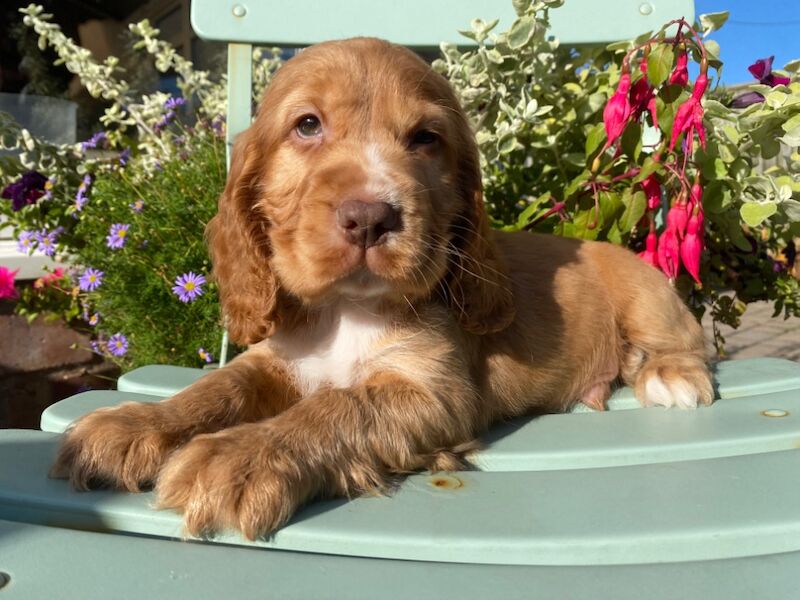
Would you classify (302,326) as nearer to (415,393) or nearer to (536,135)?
(415,393)

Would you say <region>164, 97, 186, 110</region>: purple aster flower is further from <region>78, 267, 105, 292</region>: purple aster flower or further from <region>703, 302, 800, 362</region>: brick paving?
<region>703, 302, 800, 362</region>: brick paving

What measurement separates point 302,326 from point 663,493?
1.22 meters

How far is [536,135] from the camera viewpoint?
3619mm

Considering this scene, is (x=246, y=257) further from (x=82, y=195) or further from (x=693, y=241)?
(x=82, y=195)

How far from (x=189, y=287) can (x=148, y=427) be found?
1.79 metres

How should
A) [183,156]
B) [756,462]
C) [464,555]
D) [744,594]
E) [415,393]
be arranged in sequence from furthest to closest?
[183,156] < [415,393] < [756,462] < [464,555] < [744,594]

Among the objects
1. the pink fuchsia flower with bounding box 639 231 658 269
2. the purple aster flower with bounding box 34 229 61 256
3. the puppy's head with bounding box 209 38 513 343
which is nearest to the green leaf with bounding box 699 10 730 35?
the pink fuchsia flower with bounding box 639 231 658 269

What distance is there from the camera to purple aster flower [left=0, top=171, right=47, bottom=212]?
12.8 ft

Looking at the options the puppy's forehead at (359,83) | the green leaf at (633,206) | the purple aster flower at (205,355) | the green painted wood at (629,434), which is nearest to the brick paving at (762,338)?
the green leaf at (633,206)

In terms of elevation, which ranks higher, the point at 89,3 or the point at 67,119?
the point at 89,3

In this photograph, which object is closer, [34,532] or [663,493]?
[34,532]

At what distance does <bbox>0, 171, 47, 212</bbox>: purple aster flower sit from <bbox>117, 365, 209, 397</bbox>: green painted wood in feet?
5.82

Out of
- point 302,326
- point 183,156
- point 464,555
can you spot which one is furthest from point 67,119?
point 464,555

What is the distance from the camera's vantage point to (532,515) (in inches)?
57.0
